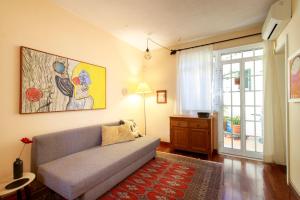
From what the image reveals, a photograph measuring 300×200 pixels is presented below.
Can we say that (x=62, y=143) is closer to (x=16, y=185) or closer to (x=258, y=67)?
(x=16, y=185)

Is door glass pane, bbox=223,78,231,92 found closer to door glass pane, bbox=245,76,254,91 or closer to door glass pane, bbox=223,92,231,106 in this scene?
door glass pane, bbox=223,92,231,106

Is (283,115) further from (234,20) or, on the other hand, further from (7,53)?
(7,53)

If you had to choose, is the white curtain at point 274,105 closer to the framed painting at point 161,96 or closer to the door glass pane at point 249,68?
the door glass pane at point 249,68

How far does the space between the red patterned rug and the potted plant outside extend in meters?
0.98

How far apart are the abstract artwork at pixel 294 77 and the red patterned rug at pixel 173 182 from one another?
1522mm

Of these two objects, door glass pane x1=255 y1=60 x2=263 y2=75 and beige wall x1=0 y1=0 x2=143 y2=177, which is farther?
door glass pane x1=255 y1=60 x2=263 y2=75

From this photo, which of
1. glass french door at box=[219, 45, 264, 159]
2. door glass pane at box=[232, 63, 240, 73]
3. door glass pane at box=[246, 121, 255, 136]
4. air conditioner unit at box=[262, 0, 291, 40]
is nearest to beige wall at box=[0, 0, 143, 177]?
glass french door at box=[219, 45, 264, 159]

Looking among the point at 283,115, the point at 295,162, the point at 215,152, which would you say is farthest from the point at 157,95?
the point at 295,162

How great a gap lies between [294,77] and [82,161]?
2.95 m

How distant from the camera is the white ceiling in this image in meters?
2.24

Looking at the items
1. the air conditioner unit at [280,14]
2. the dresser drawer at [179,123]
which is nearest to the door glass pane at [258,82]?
the air conditioner unit at [280,14]

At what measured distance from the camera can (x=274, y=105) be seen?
272 centimetres

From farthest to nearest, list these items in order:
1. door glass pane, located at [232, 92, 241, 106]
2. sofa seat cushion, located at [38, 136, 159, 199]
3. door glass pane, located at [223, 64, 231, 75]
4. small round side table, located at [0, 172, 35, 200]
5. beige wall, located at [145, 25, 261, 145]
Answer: beige wall, located at [145, 25, 261, 145] < door glass pane, located at [223, 64, 231, 75] < door glass pane, located at [232, 92, 241, 106] < sofa seat cushion, located at [38, 136, 159, 199] < small round side table, located at [0, 172, 35, 200]

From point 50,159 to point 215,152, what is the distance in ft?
10.6
